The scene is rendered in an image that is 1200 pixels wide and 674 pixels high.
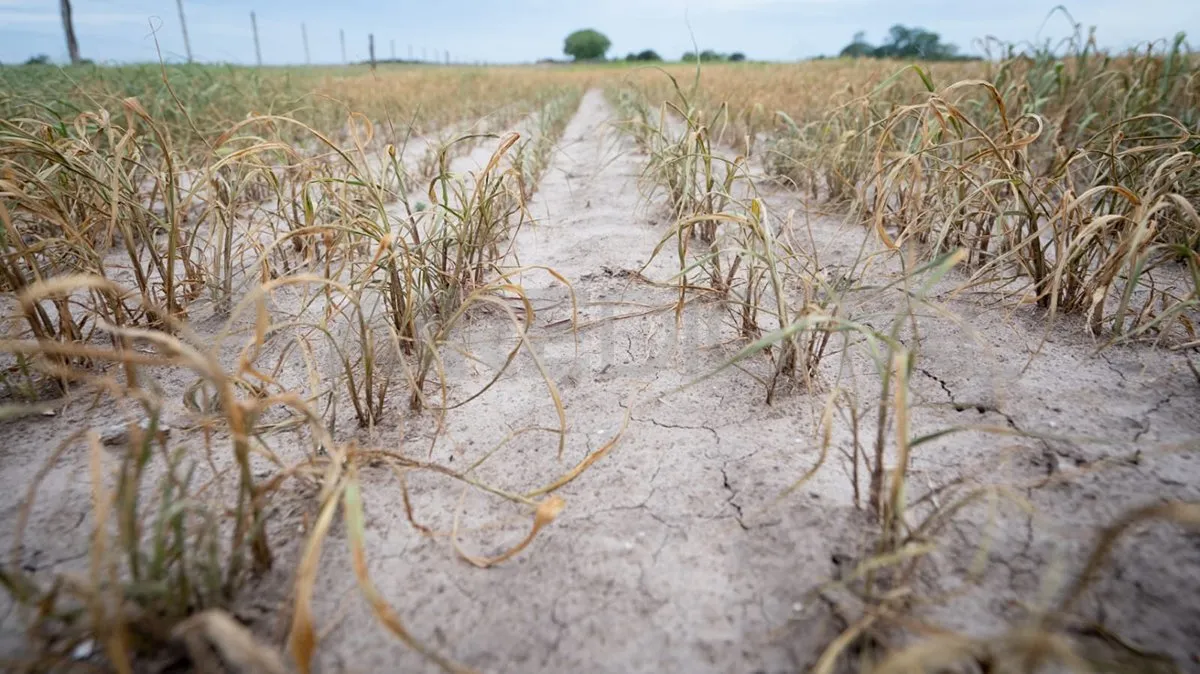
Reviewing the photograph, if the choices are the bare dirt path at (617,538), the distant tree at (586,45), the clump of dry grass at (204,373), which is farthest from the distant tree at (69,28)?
the distant tree at (586,45)

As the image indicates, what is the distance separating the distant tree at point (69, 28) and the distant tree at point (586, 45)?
133 ft

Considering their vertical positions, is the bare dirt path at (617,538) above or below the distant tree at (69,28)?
below

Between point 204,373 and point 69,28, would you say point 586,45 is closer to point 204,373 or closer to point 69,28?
point 69,28

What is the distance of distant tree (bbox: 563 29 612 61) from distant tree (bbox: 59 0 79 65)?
4043cm

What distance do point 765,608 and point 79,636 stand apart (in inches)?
31.9

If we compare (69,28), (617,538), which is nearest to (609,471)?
(617,538)

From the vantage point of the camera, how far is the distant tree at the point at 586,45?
50.8 m

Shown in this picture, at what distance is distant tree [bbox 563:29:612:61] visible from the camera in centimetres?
5081

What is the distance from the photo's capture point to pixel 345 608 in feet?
2.47

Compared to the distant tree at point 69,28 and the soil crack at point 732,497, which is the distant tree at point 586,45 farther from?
the soil crack at point 732,497

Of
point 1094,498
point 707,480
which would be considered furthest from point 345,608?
point 1094,498

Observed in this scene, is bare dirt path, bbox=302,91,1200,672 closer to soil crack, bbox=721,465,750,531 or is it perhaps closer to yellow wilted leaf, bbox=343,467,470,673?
soil crack, bbox=721,465,750,531

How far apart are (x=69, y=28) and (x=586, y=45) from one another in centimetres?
4123

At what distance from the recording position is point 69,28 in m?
16.1
